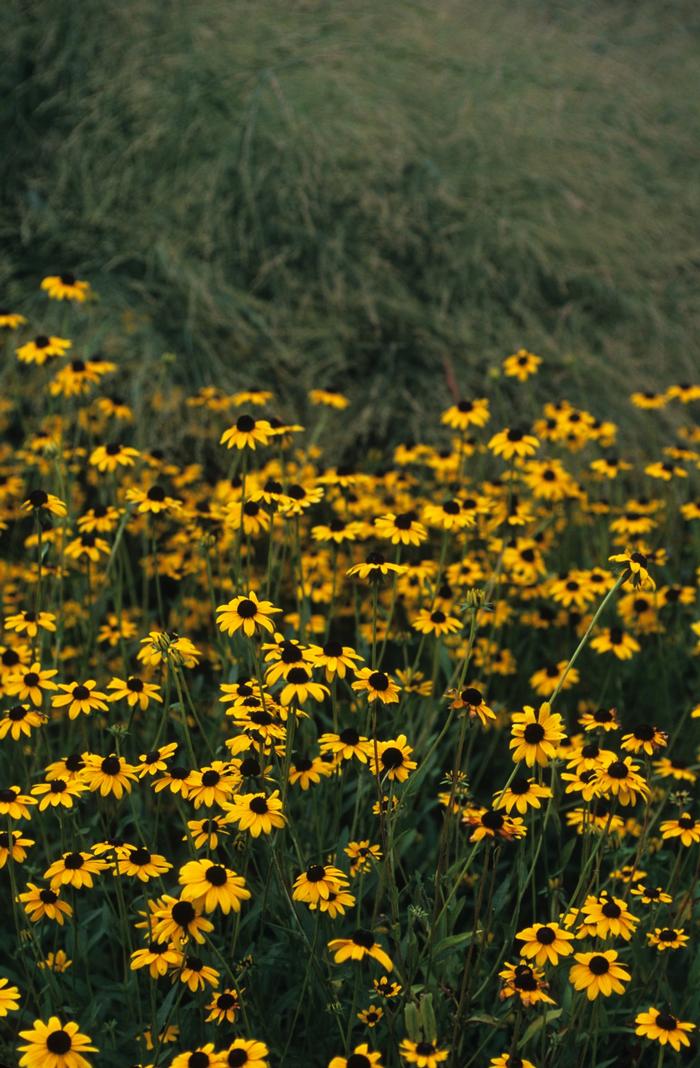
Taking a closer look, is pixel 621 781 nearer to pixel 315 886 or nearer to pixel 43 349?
pixel 315 886

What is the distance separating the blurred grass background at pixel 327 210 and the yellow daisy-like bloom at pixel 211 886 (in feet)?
8.70

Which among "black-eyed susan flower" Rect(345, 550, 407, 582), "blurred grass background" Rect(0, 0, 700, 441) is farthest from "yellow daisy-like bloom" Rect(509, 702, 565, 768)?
"blurred grass background" Rect(0, 0, 700, 441)

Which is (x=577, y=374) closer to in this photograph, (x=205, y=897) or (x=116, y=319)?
(x=116, y=319)

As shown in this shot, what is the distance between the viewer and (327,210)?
505 centimetres

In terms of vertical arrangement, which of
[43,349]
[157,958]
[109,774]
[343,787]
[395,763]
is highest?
[43,349]

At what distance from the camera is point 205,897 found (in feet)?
5.71

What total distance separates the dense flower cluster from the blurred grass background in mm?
805

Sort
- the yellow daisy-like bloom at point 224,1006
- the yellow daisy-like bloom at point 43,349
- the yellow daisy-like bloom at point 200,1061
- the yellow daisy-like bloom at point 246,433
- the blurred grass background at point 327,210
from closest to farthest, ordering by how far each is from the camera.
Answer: the yellow daisy-like bloom at point 200,1061 → the yellow daisy-like bloom at point 224,1006 → the yellow daisy-like bloom at point 246,433 → the yellow daisy-like bloom at point 43,349 → the blurred grass background at point 327,210

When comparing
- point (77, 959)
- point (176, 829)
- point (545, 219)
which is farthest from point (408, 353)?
point (77, 959)

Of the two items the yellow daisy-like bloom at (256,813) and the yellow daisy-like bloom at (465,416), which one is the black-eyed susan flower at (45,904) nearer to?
the yellow daisy-like bloom at (256,813)

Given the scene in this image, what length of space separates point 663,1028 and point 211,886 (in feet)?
2.50

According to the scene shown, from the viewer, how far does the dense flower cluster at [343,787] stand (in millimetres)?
1804

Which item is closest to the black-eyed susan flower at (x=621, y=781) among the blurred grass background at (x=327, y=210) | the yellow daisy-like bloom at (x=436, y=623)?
the yellow daisy-like bloom at (x=436, y=623)

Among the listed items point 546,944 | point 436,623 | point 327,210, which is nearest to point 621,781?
point 546,944
